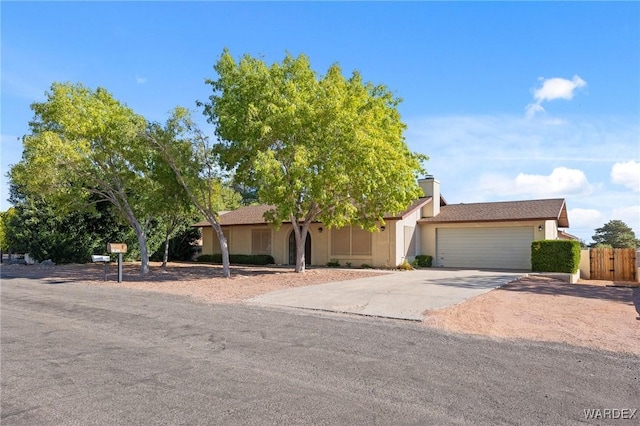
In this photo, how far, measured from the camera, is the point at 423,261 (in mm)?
24406

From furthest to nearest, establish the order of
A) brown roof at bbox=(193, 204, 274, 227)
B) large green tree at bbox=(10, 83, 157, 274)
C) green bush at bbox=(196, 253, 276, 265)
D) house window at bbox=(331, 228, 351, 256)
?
Result: brown roof at bbox=(193, 204, 274, 227) → green bush at bbox=(196, 253, 276, 265) → house window at bbox=(331, 228, 351, 256) → large green tree at bbox=(10, 83, 157, 274)

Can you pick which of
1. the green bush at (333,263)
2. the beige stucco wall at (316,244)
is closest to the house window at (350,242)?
the beige stucco wall at (316,244)

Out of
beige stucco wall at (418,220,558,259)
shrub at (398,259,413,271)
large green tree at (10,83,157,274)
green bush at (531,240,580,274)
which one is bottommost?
shrub at (398,259,413,271)

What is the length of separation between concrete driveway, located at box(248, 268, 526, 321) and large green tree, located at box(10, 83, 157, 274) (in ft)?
30.6

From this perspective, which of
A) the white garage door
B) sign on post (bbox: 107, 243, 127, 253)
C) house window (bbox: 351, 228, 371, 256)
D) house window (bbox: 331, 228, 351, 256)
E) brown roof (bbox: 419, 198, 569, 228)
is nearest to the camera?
sign on post (bbox: 107, 243, 127, 253)

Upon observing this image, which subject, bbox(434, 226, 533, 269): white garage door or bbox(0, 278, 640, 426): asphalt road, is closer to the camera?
bbox(0, 278, 640, 426): asphalt road

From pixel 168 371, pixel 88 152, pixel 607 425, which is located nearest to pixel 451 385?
pixel 607 425

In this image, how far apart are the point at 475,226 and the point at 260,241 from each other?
41.9 feet

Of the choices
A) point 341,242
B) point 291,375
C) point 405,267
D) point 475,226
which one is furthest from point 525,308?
point 341,242

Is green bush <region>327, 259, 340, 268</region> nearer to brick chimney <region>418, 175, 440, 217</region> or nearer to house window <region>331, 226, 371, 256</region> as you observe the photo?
house window <region>331, 226, 371, 256</region>

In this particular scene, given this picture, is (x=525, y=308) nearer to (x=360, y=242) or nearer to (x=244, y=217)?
(x=360, y=242)

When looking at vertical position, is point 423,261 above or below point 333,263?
above

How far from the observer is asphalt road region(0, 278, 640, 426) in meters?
4.29

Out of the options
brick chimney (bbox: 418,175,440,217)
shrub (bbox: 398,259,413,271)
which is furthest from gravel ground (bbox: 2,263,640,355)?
brick chimney (bbox: 418,175,440,217)
